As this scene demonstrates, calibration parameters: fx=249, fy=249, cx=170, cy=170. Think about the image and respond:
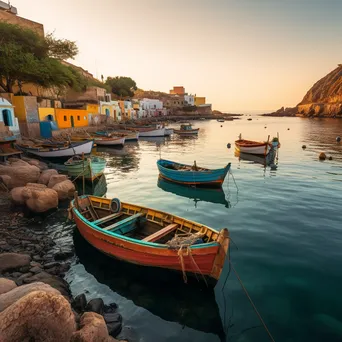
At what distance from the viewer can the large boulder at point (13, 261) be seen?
8.15m

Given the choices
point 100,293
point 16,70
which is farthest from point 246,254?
point 16,70

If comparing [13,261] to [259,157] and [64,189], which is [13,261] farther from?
[259,157]

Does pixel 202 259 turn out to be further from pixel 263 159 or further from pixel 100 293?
pixel 263 159

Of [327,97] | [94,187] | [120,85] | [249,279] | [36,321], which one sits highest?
[120,85]

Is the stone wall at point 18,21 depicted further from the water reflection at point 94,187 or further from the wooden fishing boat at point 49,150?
the water reflection at point 94,187

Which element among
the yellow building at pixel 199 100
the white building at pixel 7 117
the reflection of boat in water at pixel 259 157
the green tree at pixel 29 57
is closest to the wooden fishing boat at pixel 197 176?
the reflection of boat in water at pixel 259 157

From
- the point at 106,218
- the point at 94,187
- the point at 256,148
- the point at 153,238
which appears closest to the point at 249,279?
the point at 153,238

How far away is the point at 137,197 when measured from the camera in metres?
17.4

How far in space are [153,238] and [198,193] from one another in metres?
10.1

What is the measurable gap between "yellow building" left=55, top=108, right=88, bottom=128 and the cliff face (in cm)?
11459

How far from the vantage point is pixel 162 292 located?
7746 mm

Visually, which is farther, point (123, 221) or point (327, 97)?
point (327, 97)

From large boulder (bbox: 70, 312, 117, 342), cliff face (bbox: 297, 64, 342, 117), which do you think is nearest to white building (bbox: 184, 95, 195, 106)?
cliff face (bbox: 297, 64, 342, 117)

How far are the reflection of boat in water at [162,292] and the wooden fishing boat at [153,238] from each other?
0.47m
